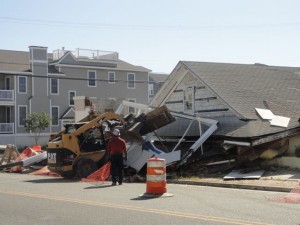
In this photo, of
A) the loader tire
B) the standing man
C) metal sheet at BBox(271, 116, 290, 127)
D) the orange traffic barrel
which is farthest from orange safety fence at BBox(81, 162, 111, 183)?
metal sheet at BBox(271, 116, 290, 127)

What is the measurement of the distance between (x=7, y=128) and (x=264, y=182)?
1522 inches

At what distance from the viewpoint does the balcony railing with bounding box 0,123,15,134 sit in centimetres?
4984

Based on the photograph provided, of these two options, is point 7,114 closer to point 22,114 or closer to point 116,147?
point 22,114

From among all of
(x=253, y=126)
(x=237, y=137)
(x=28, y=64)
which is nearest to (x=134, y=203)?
(x=237, y=137)

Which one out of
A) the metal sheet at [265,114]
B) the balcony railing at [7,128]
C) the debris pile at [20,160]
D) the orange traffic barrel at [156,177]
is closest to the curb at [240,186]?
the orange traffic barrel at [156,177]

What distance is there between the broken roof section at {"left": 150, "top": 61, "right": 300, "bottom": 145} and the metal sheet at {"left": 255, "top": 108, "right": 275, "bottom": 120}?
17 cm

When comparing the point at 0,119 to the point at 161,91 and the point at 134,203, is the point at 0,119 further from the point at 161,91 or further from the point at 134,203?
the point at 134,203

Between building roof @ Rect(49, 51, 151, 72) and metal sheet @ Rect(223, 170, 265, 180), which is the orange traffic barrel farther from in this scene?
building roof @ Rect(49, 51, 151, 72)

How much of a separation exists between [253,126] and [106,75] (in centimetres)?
3675

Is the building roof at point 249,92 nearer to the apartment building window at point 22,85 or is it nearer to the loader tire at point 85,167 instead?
the loader tire at point 85,167

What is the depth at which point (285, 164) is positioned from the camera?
19.5 metres

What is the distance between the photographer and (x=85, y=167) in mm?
18406

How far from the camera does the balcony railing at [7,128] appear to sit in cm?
4984

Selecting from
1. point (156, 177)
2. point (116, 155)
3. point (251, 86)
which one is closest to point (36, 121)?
point (251, 86)
